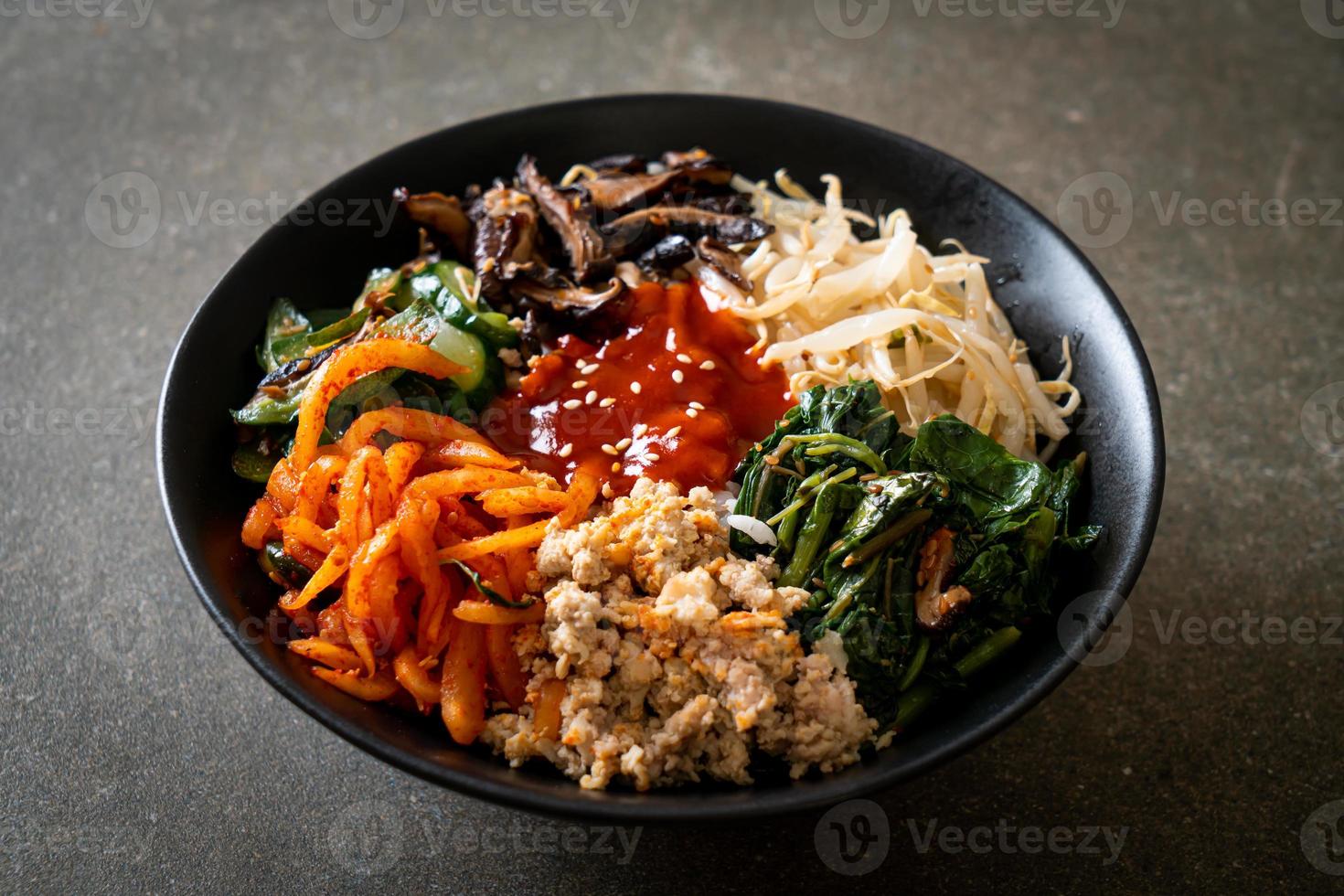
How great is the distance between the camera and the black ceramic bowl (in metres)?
2.77

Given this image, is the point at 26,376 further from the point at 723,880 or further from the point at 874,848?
the point at 874,848

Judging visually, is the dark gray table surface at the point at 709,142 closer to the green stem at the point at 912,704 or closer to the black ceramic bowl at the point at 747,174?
the green stem at the point at 912,704

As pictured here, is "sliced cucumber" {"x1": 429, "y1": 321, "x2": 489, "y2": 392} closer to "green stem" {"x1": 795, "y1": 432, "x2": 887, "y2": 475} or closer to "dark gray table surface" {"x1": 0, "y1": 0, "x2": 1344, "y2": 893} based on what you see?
"green stem" {"x1": 795, "y1": 432, "x2": 887, "y2": 475}

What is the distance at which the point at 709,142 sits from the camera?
14.3ft

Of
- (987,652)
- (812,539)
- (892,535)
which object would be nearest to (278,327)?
(812,539)

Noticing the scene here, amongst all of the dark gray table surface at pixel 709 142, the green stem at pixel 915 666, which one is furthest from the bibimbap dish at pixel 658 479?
the dark gray table surface at pixel 709 142

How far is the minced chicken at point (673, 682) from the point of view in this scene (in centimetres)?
281

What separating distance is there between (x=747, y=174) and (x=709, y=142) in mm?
196

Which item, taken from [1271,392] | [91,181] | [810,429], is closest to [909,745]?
[810,429]

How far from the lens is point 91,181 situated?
5.25 metres

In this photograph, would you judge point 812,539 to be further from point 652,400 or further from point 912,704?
point 652,400

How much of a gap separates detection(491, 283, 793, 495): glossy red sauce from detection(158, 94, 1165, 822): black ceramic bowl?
87 centimetres

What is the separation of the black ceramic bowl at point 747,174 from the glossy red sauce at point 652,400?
2.85 ft

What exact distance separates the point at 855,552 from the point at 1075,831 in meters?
1.20
